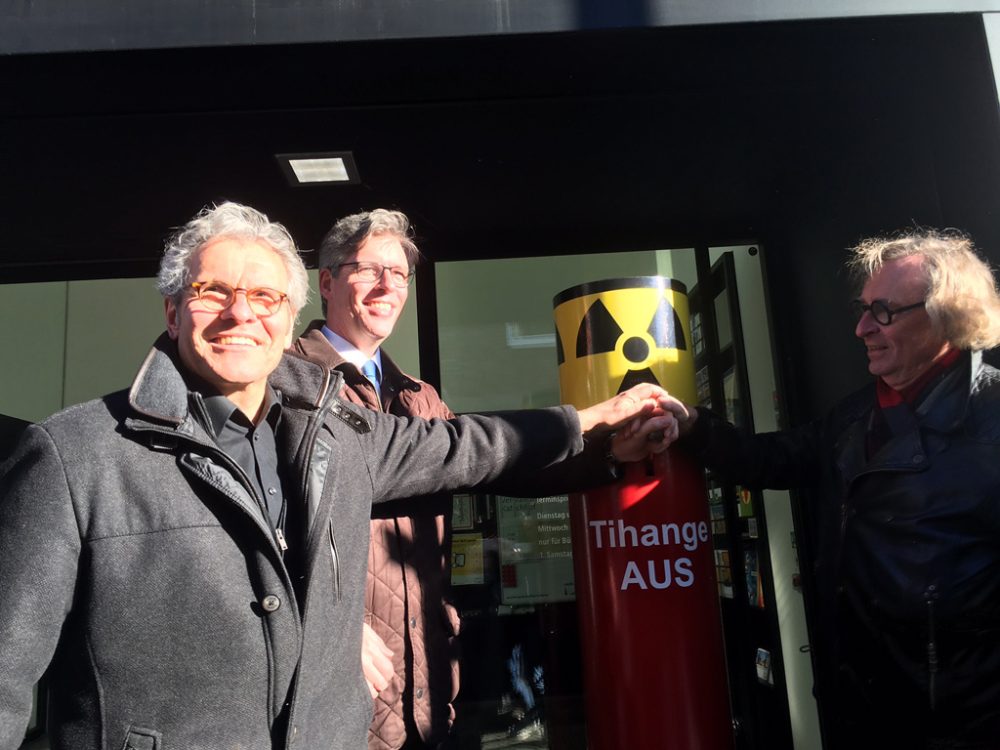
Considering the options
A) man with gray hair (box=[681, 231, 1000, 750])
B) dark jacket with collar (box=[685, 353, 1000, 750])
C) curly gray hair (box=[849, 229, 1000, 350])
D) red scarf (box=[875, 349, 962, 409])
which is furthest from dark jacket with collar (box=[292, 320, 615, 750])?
curly gray hair (box=[849, 229, 1000, 350])

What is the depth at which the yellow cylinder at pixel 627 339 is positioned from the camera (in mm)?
2416

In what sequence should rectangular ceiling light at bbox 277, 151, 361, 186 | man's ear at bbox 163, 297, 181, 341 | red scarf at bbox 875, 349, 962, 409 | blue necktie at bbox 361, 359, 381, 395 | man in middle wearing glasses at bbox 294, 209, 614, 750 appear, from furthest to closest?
rectangular ceiling light at bbox 277, 151, 361, 186
blue necktie at bbox 361, 359, 381, 395
red scarf at bbox 875, 349, 962, 409
man in middle wearing glasses at bbox 294, 209, 614, 750
man's ear at bbox 163, 297, 181, 341

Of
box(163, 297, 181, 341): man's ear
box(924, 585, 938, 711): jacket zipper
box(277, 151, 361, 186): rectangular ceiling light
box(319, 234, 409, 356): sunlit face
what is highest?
box(277, 151, 361, 186): rectangular ceiling light

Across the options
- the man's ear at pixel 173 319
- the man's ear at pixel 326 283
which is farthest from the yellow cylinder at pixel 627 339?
the man's ear at pixel 173 319

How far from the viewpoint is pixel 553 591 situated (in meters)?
3.83

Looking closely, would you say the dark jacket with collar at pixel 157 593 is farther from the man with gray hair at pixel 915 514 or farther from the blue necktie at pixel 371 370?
the man with gray hair at pixel 915 514

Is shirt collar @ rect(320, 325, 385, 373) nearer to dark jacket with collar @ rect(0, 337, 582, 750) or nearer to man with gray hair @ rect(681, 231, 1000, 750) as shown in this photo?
dark jacket with collar @ rect(0, 337, 582, 750)

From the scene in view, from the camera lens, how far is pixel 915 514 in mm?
1979

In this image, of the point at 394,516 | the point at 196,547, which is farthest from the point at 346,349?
the point at 196,547

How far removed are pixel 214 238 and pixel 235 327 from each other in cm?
23

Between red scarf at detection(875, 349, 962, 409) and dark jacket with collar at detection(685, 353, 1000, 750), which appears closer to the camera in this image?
dark jacket with collar at detection(685, 353, 1000, 750)

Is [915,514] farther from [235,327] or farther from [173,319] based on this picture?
[173,319]

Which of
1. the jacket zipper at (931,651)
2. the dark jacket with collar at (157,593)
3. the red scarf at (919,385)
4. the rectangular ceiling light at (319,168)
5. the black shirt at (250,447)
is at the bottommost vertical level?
the jacket zipper at (931,651)

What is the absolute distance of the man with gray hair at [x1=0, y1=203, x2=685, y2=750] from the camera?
51.4 inches
